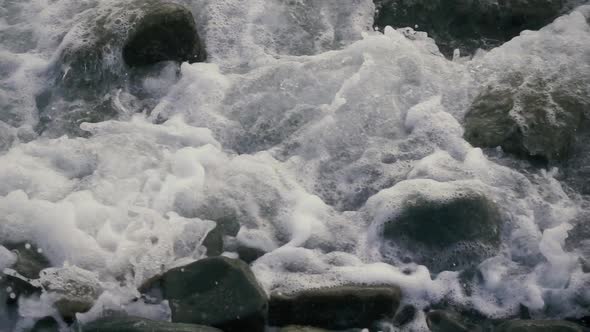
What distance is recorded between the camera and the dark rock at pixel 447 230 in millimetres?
4188

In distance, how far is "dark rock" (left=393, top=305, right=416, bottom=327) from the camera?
12.7 ft

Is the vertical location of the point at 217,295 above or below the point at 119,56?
below

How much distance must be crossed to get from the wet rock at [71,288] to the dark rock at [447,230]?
5.37 feet

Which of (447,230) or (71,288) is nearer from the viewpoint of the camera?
(71,288)

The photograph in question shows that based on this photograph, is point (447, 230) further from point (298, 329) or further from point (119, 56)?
point (119, 56)

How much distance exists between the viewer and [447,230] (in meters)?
4.24

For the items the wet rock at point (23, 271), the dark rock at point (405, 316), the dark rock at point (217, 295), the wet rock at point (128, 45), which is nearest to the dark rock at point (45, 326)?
the wet rock at point (23, 271)

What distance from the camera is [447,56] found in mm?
5762

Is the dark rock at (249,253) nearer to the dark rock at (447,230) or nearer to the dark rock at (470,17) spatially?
the dark rock at (447,230)

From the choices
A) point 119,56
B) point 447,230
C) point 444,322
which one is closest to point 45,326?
point 444,322

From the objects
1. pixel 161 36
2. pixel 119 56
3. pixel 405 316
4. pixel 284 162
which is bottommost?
pixel 405 316

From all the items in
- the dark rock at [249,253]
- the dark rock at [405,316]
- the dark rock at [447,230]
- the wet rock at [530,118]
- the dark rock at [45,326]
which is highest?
the wet rock at [530,118]

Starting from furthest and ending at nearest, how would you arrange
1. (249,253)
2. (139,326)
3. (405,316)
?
1. (249,253)
2. (405,316)
3. (139,326)

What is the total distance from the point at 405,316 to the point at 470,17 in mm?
3060
